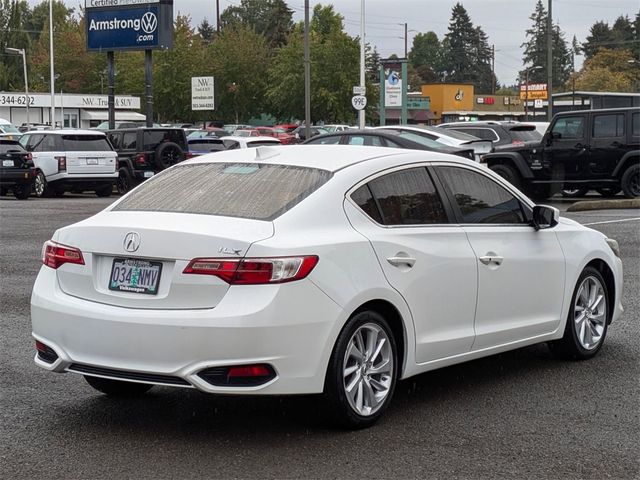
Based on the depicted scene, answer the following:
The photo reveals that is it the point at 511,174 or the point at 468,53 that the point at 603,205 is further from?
the point at 468,53

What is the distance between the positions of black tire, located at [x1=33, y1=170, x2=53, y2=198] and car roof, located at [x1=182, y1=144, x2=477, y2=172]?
858 inches

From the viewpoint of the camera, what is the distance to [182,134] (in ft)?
100.0

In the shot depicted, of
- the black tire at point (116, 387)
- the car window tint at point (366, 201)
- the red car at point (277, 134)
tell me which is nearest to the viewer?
the car window tint at point (366, 201)

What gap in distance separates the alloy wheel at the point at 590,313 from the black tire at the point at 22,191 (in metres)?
21.1

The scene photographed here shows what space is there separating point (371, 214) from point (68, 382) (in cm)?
232

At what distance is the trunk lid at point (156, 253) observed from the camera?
546 cm

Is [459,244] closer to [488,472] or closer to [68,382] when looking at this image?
[488,472]

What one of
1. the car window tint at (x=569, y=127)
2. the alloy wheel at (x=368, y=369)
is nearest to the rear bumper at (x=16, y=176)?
the car window tint at (x=569, y=127)

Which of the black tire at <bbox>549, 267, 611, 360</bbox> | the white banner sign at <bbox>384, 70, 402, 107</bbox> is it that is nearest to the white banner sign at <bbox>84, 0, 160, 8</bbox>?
the white banner sign at <bbox>384, 70, 402, 107</bbox>

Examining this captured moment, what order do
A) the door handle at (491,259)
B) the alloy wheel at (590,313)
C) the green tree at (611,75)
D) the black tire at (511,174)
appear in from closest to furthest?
1. the door handle at (491,259)
2. the alloy wheel at (590,313)
3. the black tire at (511,174)
4. the green tree at (611,75)

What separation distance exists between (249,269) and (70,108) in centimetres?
8422

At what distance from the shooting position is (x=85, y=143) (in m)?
27.7

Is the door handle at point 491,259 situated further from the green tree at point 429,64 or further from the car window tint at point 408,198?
the green tree at point 429,64

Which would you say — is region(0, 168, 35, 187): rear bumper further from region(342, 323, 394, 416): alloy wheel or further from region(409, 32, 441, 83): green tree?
region(409, 32, 441, 83): green tree
